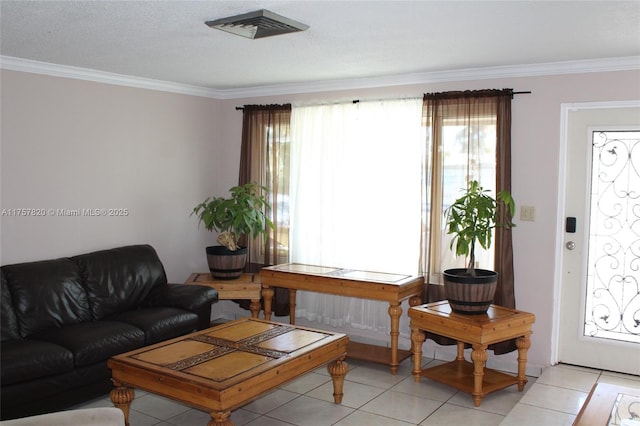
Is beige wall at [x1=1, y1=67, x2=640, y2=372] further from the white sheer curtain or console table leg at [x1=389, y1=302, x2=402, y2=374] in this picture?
console table leg at [x1=389, y1=302, x2=402, y2=374]

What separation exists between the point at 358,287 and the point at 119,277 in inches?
77.2

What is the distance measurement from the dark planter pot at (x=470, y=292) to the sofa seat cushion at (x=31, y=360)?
2613mm

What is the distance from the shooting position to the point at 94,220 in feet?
16.1

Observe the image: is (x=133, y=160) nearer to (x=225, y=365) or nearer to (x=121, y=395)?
(x=121, y=395)

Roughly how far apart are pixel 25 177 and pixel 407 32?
9.95 ft

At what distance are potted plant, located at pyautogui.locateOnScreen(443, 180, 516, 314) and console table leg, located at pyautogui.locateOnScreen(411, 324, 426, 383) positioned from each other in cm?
34

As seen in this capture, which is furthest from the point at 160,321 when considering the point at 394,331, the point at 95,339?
the point at 394,331

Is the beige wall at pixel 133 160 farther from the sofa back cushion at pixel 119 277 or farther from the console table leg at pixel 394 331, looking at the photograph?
the console table leg at pixel 394 331

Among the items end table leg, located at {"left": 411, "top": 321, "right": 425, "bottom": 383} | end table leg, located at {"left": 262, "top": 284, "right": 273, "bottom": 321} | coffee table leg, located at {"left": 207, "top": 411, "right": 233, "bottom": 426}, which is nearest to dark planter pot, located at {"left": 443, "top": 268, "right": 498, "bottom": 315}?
end table leg, located at {"left": 411, "top": 321, "right": 425, "bottom": 383}

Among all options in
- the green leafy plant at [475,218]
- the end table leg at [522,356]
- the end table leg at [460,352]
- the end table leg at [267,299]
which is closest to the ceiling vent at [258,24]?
the green leafy plant at [475,218]

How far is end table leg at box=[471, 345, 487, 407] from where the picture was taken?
154 inches

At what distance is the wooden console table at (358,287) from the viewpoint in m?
4.58

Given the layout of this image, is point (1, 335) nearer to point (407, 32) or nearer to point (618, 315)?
point (407, 32)

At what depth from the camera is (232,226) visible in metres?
5.30
